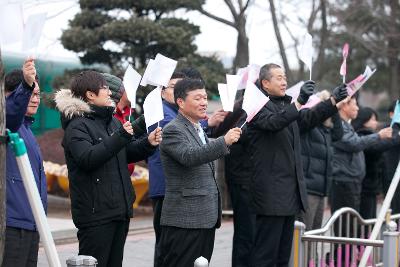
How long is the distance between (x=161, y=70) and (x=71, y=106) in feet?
2.50

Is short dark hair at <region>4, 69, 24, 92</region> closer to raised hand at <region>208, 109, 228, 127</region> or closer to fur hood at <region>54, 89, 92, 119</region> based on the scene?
fur hood at <region>54, 89, 92, 119</region>

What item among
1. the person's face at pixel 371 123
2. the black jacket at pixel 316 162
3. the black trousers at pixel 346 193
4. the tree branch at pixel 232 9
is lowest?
the black trousers at pixel 346 193

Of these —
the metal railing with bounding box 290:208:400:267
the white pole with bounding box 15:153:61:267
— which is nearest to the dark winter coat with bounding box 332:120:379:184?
the metal railing with bounding box 290:208:400:267

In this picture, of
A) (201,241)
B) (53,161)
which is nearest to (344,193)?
(201,241)

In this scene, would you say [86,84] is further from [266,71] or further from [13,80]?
[266,71]

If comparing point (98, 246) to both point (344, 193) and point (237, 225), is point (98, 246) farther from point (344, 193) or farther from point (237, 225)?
point (344, 193)

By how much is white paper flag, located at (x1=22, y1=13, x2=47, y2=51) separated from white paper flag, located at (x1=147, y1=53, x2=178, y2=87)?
135 cm

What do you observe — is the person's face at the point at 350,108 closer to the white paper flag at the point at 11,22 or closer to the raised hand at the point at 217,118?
the raised hand at the point at 217,118

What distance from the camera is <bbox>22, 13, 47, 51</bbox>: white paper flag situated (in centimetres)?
460

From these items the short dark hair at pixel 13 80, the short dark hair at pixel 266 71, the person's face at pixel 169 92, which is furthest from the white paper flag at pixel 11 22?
the short dark hair at pixel 266 71

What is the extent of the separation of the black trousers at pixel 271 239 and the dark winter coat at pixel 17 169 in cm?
219

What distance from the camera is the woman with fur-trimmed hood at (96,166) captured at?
542 centimetres

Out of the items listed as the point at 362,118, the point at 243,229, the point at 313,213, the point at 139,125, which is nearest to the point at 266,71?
the point at 139,125

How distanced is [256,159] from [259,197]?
1.03 ft
